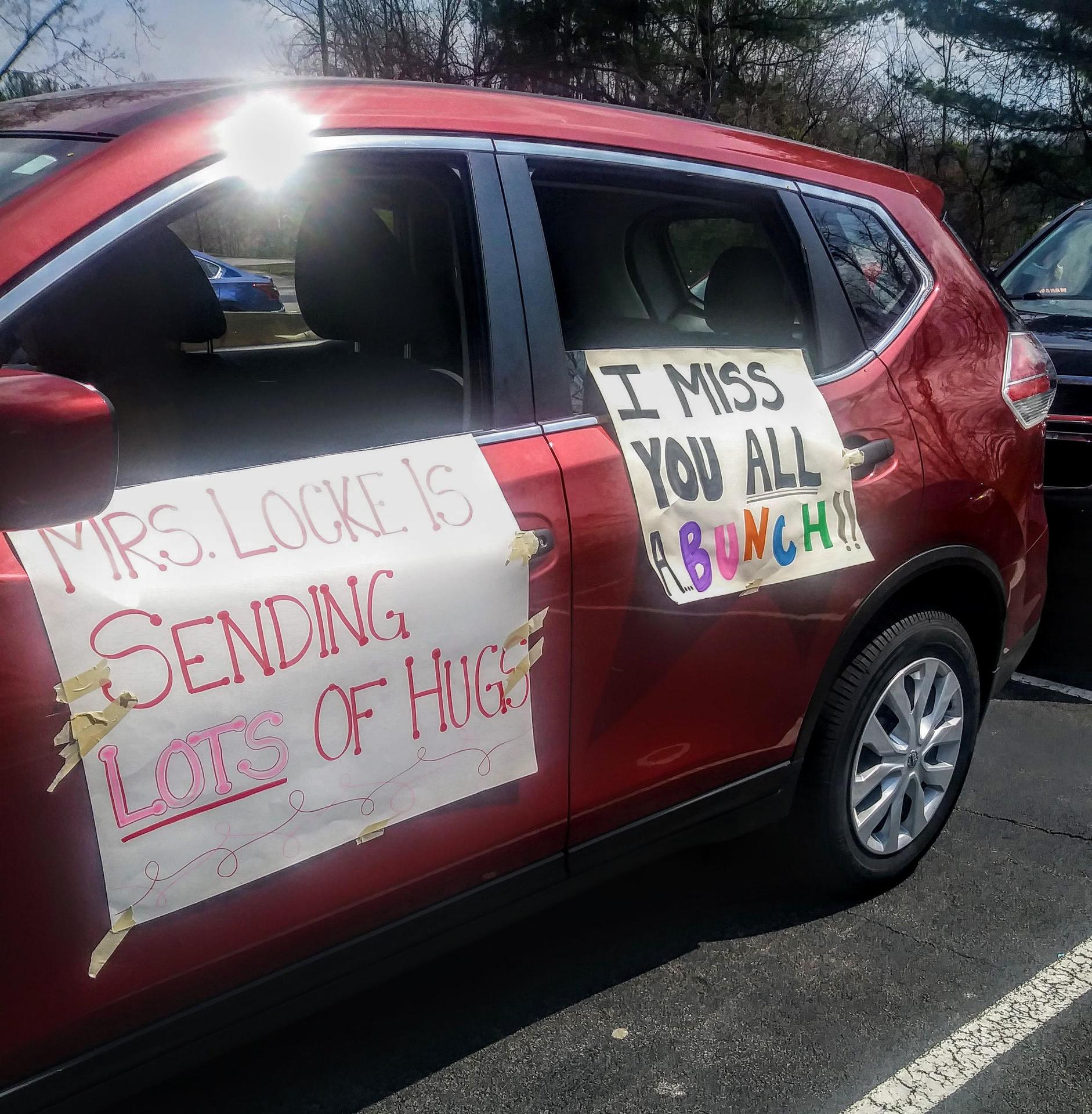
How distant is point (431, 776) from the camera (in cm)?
206

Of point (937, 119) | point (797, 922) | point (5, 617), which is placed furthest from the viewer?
point (937, 119)

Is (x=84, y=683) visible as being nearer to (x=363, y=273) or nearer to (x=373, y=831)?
(x=373, y=831)

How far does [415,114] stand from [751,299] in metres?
1.01

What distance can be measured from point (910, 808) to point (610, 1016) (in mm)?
991

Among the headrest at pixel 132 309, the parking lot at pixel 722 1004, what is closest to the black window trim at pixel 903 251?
the parking lot at pixel 722 1004

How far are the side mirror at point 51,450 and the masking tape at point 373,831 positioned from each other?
0.69 meters

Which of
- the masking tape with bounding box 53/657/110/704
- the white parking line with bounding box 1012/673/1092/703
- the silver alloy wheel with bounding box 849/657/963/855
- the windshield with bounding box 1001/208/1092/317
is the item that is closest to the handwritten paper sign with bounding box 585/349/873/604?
the silver alloy wheel with bounding box 849/657/963/855

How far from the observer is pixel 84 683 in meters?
1.63

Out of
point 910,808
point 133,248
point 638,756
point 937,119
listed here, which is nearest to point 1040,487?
point 910,808

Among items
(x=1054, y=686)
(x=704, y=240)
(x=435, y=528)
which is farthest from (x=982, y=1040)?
(x=1054, y=686)

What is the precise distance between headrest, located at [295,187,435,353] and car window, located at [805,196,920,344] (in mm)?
1019

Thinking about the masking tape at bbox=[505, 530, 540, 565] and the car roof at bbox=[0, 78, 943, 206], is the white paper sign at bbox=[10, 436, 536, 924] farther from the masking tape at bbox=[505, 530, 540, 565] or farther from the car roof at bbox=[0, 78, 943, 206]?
the car roof at bbox=[0, 78, 943, 206]

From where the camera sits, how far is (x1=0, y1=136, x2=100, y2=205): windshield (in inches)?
71.9

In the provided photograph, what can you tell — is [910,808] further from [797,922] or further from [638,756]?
[638,756]
